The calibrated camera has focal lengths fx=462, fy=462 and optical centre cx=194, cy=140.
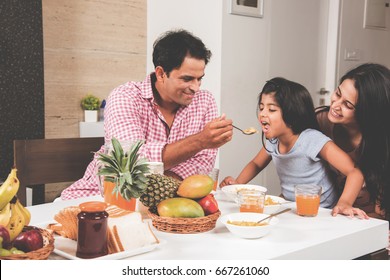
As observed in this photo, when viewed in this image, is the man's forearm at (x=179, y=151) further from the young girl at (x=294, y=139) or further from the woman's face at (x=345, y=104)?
the woman's face at (x=345, y=104)

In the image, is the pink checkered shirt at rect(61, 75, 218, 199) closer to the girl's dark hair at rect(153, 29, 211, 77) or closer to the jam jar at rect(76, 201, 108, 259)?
the girl's dark hair at rect(153, 29, 211, 77)

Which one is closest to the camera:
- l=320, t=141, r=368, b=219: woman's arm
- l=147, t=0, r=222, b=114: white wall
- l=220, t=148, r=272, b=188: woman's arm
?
l=320, t=141, r=368, b=219: woman's arm

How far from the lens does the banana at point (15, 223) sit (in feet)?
3.08

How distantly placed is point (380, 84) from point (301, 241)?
1.14 meters

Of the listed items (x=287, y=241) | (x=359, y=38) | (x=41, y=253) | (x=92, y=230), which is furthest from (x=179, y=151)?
(x=359, y=38)

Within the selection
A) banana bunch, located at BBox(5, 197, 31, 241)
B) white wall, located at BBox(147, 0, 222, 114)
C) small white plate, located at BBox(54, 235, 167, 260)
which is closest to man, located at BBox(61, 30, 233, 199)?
small white plate, located at BBox(54, 235, 167, 260)

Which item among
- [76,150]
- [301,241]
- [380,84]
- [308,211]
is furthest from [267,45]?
[301,241]

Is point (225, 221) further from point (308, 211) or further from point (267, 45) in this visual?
point (267, 45)

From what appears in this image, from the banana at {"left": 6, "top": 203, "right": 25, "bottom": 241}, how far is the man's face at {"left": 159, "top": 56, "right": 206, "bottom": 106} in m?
1.20

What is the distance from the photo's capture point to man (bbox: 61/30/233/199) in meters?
1.97

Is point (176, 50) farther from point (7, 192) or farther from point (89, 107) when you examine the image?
point (89, 107)

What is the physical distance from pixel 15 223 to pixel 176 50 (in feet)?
4.23

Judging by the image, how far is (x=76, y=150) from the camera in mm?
1980

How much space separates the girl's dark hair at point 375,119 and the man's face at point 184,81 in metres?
0.69
